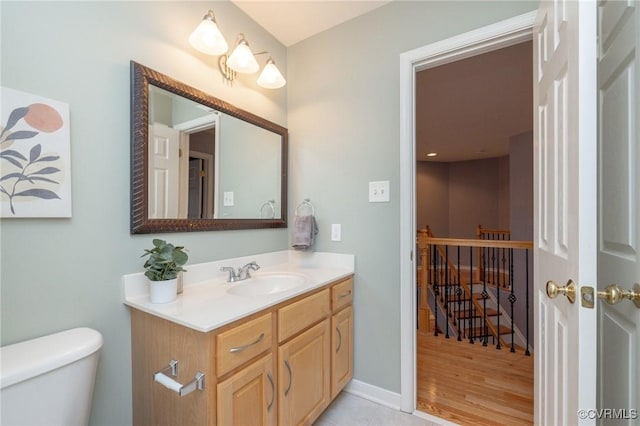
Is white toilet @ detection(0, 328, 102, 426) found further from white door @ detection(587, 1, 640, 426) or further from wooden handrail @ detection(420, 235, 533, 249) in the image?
wooden handrail @ detection(420, 235, 533, 249)

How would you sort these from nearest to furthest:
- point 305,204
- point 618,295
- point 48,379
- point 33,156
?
point 618,295 < point 48,379 < point 33,156 < point 305,204

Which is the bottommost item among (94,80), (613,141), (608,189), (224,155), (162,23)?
(608,189)

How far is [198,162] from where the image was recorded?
59.2 inches

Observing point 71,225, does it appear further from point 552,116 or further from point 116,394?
point 552,116

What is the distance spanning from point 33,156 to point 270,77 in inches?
49.8

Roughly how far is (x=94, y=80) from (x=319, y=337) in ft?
5.01

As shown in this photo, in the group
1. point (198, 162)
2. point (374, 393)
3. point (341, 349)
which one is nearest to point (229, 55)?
point (198, 162)

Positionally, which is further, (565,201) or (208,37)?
(208,37)

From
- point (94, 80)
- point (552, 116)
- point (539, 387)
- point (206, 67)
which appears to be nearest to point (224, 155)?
point (206, 67)

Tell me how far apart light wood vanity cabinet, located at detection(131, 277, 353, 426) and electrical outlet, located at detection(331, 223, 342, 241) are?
16.8 inches

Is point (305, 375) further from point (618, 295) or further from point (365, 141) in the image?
point (365, 141)

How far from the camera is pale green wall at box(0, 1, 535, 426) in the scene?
970 mm

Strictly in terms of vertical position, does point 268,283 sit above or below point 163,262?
below

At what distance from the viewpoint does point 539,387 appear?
1.17 meters
